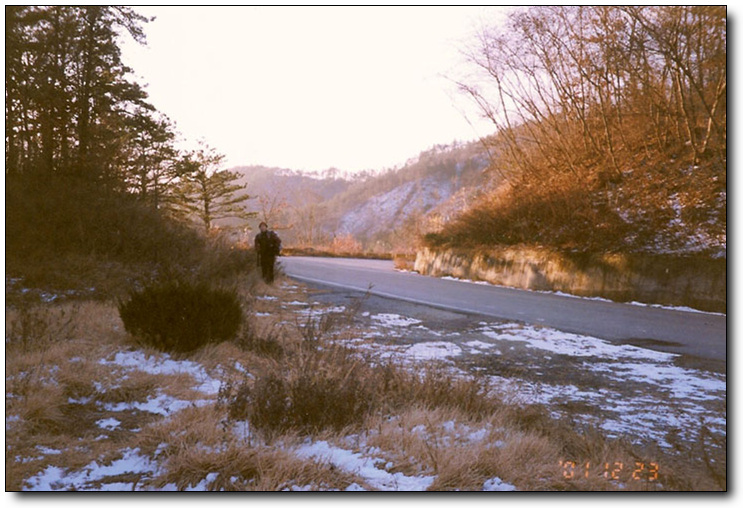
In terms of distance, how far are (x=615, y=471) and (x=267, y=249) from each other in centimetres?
1069

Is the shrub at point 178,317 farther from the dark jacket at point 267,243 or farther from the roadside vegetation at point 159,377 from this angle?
the dark jacket at point 267,243

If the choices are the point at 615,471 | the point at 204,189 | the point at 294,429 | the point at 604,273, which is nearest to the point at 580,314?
the point at 604,273

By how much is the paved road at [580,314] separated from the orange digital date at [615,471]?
10.8 feet

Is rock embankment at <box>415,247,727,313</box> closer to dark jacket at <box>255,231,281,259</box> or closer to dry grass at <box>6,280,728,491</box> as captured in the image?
dry grass at <box>6,280,728,491</box>

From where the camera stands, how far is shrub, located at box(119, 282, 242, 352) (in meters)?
5.65

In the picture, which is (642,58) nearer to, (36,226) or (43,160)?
(43,160)

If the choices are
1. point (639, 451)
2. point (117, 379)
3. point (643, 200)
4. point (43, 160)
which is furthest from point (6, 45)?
point (643, 200)

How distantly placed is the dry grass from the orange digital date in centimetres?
1

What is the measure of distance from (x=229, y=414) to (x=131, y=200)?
615 cm

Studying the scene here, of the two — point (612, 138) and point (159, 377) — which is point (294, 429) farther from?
point (612, 138)

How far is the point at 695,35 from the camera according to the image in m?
5.55

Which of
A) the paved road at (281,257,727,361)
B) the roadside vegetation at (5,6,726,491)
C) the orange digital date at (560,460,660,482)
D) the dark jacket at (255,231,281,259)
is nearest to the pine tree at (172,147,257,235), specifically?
the roadside vegetation at (5,6,726,491)

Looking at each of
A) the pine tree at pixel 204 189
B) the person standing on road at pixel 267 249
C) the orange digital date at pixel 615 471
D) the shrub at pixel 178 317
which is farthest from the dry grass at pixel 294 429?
the person standing on road at pixel 267 249

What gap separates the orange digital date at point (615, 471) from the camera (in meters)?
2.84
